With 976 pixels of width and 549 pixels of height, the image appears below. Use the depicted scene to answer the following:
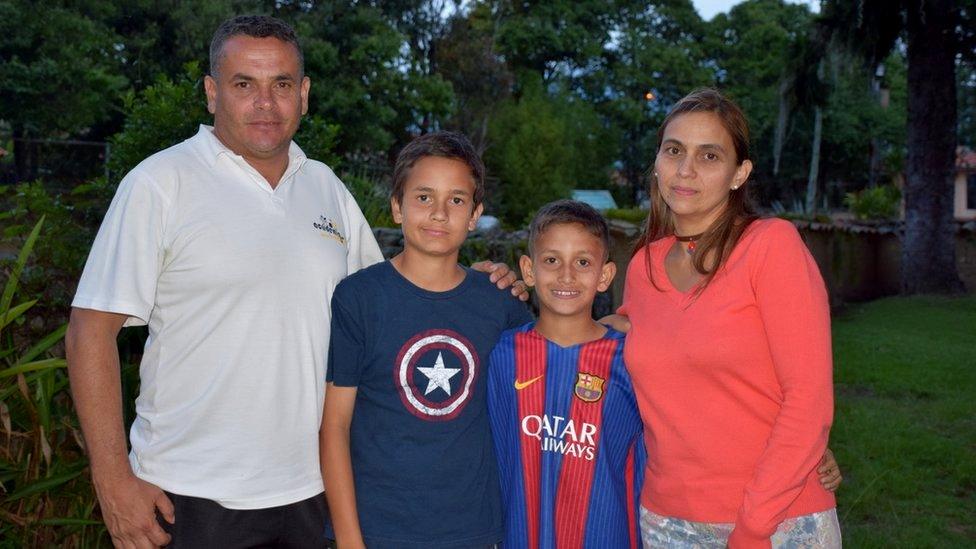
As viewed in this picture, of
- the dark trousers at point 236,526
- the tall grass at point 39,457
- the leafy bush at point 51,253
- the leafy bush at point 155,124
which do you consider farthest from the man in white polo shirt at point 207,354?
the leafy bush at point 155,124

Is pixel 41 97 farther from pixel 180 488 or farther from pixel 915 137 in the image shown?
pixel 180 488

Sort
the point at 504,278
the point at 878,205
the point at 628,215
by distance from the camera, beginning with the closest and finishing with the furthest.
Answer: the point at 504,278 < the point at 628,215 < the point at 878,205

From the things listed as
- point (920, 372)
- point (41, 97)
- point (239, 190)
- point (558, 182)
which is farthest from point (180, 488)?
point (558, 182)

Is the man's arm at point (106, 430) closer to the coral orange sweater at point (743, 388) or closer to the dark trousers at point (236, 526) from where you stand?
the dark trousers at point (236, 526)

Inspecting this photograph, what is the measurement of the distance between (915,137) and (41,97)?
17.6 metres

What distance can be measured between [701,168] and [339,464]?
1.40m

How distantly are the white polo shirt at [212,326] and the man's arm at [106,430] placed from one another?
2.9 inches

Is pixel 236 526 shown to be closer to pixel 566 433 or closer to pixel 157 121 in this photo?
pixel 566 433

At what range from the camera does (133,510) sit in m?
2.54

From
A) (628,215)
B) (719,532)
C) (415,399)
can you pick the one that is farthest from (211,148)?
(628,215)

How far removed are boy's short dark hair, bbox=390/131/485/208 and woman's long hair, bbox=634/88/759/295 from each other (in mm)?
612

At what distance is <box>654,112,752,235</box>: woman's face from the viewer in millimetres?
2654

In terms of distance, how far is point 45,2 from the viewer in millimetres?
18578

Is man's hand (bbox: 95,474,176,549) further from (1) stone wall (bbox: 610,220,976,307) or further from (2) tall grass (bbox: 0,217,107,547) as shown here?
(1) stone wall (bbox: 610,220,976,307)
